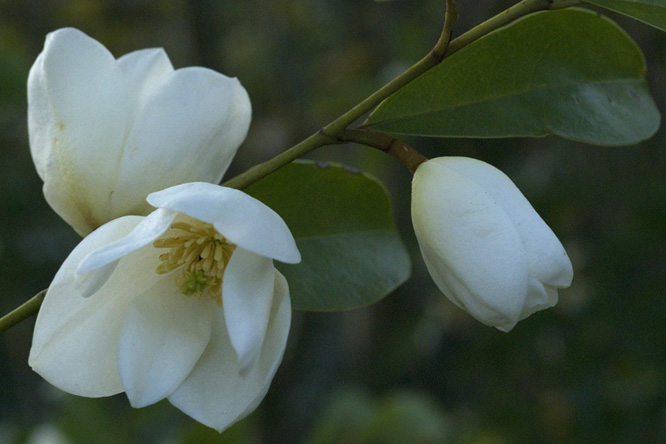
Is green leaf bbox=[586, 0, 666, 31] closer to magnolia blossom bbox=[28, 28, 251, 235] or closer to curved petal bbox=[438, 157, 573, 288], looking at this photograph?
curved petal bbox=[438, 157, 573, 288]

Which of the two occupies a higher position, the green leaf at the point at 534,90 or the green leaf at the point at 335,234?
the green leaf at the point at 534,90

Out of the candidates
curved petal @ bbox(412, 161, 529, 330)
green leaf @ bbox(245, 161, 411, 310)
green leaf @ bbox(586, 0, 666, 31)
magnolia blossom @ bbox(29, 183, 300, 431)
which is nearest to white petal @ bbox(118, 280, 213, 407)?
magnolia blossom @ bbox(29, 183, 300, 431)

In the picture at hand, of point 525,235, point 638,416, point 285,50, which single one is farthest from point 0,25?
point 525,235

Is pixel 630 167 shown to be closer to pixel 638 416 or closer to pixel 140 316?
pixel 638 416

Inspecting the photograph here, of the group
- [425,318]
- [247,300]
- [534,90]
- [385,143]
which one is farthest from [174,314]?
[425,318]

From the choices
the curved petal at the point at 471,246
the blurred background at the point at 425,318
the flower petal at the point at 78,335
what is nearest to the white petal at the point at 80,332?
the flower petal at the point at 78,335

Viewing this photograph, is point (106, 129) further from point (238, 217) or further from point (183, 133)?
point (238, 217)

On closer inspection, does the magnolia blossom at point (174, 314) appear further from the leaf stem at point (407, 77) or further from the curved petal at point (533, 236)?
the curved petal at point (533, 236)
